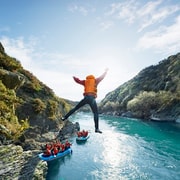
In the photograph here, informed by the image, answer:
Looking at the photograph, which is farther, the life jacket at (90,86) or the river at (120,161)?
the river at (120,161)

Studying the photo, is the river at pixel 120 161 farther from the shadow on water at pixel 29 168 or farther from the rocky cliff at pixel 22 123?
the shadow on water at pixel 29 168

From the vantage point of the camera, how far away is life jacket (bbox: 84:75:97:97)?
33.5 feet

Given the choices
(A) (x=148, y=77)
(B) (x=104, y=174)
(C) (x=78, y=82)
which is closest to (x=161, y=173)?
(B) (x=104, y=174)

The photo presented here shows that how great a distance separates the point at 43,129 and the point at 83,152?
8615 mm

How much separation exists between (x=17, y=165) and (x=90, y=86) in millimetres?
13140

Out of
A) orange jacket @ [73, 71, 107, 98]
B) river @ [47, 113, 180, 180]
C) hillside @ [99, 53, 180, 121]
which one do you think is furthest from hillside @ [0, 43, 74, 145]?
hillside @ [99, 53, 180, 121]

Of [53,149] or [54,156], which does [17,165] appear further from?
[53,149]

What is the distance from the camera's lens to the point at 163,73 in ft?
468

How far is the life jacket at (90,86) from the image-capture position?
1020 cm

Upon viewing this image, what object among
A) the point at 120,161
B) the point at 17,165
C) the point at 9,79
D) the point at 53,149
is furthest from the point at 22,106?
the point at 120,161

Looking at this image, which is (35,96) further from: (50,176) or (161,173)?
(161,173)

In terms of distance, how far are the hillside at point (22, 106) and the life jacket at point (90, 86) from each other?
14912 mm

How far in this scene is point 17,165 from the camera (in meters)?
19.9

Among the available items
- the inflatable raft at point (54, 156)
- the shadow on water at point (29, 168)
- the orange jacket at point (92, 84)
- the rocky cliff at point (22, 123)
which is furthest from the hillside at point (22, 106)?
the orange jacket at point (92, 84)
